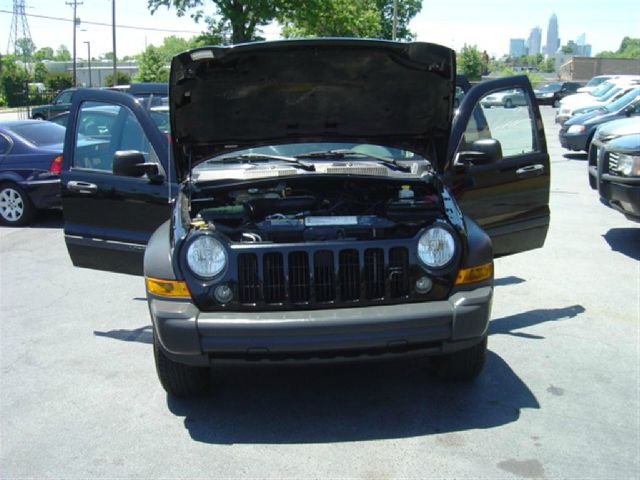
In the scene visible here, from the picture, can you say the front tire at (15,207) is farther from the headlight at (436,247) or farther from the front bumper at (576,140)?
the front bumper at (576,140)

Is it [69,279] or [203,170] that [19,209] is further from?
[203,170]

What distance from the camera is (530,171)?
18.6ft

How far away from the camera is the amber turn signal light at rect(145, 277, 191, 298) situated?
3.89 metres

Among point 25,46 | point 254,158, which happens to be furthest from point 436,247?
point 25,46

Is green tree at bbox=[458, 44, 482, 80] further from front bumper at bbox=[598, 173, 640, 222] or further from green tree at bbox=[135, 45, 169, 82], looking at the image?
front bumper at bbox=[598, 173, 640, 222]

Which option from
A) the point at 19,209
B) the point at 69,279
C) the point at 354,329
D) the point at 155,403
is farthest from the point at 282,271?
the point at 19,209

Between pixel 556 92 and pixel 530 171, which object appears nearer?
pixel 530 171

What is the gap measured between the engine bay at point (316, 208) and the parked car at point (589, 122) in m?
13.6

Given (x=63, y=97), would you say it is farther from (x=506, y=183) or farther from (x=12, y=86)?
(x=12, y=86)

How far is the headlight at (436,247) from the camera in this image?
3.97m

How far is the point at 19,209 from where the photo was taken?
1064 centimetres

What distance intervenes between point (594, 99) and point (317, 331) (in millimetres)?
26650

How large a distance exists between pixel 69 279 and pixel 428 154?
4315 mm

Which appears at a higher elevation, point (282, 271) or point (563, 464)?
point (282, 271)
